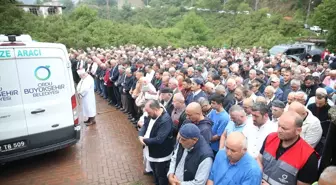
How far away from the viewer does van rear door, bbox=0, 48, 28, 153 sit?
4828mm

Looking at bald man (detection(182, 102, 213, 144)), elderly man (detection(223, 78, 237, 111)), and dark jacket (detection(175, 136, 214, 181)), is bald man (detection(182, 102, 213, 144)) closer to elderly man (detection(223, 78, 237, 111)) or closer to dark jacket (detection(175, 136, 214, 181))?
dark jacket (detection(175, 136, 214, 181))

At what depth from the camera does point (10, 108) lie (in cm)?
Answer: 492

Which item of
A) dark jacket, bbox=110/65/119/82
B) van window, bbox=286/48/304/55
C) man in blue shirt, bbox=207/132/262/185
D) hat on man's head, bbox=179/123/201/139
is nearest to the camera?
man in blue shirt, bbox=207/132/262/185

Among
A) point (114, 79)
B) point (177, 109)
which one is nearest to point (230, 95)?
point (177, 109)

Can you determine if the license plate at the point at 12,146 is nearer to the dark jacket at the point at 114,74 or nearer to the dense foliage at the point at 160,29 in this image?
the dark jacket at the point at 114,74

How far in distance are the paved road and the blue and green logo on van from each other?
1.97 metres

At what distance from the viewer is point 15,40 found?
16.9 ft

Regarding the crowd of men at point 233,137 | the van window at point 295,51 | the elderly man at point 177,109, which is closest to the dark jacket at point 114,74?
the crowd of men at point 233,137

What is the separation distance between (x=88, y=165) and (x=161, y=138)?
2.46 meters

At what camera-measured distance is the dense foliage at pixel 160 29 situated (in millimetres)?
21608

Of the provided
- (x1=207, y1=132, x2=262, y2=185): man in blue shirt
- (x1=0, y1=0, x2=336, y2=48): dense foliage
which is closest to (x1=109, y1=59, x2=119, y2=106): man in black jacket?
(x1=207, y1=132, x2=262, y2=185): man in blue shirt

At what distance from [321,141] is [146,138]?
9.64ft

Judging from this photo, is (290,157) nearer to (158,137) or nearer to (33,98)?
(158,137)

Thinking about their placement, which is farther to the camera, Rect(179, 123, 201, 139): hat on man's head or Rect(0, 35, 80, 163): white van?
Rect(0, 35, 80, 163): white van
